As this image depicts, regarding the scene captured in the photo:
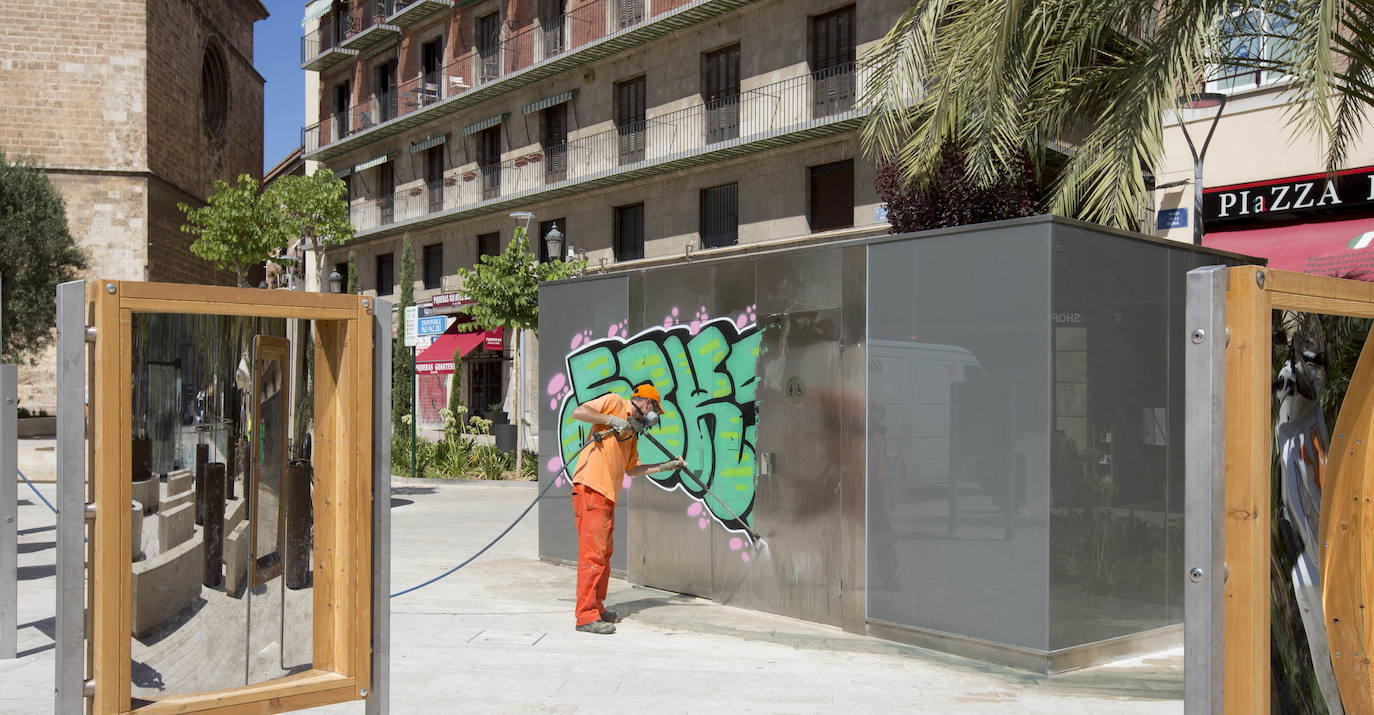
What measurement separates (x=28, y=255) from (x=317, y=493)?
31883mm

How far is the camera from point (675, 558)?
878 centimetres

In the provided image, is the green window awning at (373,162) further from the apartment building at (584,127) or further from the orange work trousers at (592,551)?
the orange work trousers at (592,551)

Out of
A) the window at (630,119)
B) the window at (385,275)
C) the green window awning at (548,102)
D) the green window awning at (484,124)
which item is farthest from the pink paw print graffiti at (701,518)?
the window at (385,275)

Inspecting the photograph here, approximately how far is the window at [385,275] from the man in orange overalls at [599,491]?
97.5ft

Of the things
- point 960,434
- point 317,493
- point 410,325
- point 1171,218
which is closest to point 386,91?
point 410,325

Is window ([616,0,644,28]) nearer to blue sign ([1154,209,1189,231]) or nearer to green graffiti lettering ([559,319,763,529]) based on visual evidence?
blue sign ([1154,209,1189,231])

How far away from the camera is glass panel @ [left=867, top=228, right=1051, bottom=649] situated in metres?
6.41

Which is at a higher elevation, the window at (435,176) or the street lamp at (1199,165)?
the window at (435,176)

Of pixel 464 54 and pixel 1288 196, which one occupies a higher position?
pixel 464 54

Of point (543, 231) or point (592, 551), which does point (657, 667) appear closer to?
point (592, 551)

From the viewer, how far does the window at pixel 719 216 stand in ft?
82.2

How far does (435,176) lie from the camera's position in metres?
34.7

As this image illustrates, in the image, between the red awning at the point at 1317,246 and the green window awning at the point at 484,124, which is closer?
the red awning at the point at 1317,246

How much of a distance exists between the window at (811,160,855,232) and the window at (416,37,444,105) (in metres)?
15.3
